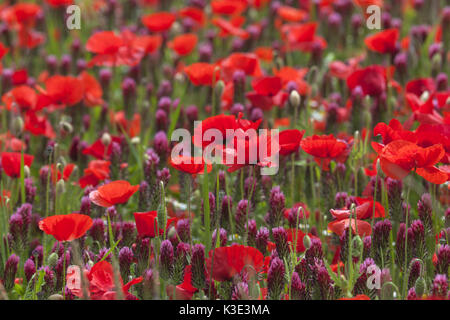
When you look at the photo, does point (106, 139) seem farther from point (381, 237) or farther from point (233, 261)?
point (381, 237)

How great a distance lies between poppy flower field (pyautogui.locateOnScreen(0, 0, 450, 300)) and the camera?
2.10m

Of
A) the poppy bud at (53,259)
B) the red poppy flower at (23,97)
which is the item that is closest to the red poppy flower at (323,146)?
the poppy bud at (53,259)

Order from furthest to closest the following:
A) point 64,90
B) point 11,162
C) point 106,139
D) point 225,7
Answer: point 225,7
point 64,90
point 106,139
point 11,162

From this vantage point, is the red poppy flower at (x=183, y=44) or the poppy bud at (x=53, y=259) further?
the red poppy flower at (x=183, y=44)

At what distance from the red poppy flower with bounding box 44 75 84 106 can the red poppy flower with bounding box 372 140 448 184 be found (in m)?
1.42

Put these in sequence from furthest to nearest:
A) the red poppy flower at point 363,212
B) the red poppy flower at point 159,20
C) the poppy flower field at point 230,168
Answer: the red poppy flower at point 159,20, the red poppy flower at point 363,212, the poppy flower field at point 230,168

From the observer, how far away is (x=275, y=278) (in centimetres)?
206

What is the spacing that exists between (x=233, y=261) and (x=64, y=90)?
134 centimetres

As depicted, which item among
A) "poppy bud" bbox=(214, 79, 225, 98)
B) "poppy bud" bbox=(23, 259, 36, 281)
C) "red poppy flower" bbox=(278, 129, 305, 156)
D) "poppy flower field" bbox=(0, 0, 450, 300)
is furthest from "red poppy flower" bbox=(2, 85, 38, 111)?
"red poppy flower" bbox=(278, 129, 305, 156)

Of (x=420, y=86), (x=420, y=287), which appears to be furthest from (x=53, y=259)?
(x=420, y=86)

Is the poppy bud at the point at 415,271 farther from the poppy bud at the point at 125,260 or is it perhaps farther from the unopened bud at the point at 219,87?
the unopened bud at the point at 219,87

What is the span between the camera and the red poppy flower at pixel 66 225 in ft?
6.68

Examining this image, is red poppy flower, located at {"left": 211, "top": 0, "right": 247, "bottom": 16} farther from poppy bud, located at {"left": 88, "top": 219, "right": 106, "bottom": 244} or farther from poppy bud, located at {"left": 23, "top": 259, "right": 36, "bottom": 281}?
poppy bud, located at {"left": 23, "top": 259, "right": 36, "bottom": 281}

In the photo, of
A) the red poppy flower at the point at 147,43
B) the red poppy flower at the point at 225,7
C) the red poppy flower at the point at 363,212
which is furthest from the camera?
the red poppy flower at the point at 225,7
